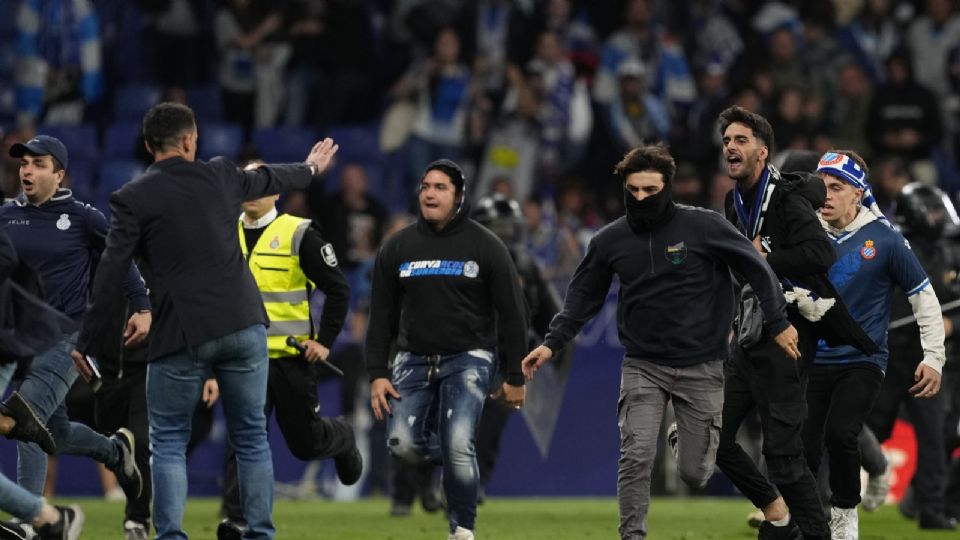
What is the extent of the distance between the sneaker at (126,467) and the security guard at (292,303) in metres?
0.60

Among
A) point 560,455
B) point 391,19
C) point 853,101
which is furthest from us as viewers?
point 391,19

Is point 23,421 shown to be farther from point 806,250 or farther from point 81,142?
point 81,142

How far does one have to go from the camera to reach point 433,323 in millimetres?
11086

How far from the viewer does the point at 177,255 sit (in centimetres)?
930

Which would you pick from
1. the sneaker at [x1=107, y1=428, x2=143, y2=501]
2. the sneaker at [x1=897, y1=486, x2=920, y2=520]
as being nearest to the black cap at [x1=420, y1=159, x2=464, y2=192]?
the sneaker at [x1=107, y1=428, x2=143, y2=501]

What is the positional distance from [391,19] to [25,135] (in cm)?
546

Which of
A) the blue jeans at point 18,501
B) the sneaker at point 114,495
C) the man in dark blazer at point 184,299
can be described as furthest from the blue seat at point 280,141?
the blue jeans at point 18,501

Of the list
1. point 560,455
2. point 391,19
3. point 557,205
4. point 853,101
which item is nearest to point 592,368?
point 560,455

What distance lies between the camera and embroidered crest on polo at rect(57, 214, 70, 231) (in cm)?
1111

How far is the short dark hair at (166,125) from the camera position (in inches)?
369

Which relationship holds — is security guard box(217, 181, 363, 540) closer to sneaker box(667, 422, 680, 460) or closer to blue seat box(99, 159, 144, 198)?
sneaker box(667, 422, 680, 460)

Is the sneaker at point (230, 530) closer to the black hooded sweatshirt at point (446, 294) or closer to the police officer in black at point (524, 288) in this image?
the black hooded sweatshirt at point (446, 294)

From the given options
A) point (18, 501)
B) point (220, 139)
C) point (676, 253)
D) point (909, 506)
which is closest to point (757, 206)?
point (676, 253)

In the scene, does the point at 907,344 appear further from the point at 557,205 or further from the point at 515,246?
the point at 557,205
